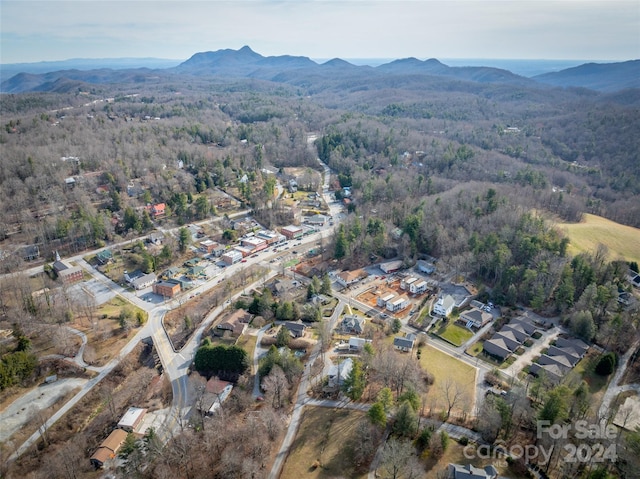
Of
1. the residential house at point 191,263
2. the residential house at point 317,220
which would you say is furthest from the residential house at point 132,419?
the residential house at point 317,220

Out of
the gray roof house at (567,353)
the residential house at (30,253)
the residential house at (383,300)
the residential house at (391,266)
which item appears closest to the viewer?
the gray roof house at (567,353)

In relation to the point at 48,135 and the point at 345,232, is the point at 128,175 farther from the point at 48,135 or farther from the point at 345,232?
the point at 345,232

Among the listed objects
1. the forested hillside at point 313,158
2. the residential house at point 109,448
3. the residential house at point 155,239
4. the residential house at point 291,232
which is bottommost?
the residential house at point 109,448

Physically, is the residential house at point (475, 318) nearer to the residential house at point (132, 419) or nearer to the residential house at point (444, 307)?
the residential house at point (444, 307)

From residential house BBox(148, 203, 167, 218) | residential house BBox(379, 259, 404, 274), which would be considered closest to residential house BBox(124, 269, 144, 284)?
residential house BBox(148, 203, 167, 218)

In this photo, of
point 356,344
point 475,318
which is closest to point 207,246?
point 356,344

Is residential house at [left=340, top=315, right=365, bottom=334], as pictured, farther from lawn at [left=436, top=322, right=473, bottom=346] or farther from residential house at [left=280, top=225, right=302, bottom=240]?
residential house at [left=280, top=225, right=302, bottom=240]

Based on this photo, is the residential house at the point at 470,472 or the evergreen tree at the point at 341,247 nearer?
the residential house at the point at 470,472
